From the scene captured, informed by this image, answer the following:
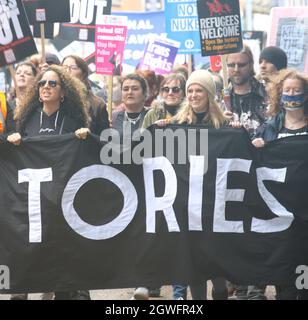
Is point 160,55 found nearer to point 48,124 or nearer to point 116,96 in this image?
point 116,96

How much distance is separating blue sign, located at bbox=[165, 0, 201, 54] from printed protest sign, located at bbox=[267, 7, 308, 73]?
0.99 metres

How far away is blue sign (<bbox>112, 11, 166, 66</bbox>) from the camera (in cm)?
1739

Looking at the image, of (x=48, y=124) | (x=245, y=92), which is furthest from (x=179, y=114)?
(x=245, y=92)

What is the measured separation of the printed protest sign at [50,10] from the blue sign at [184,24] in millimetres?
2255

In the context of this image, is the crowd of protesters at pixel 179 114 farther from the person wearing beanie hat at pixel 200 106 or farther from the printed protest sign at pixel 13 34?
the printed protest sign at pixel 13 34

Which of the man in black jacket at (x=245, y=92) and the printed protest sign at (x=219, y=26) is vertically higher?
the printed protest sign at (x=219, y=26)

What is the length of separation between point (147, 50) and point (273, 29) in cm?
181

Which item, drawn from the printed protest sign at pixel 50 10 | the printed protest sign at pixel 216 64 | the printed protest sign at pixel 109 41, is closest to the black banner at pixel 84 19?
the printed protest sign at pixel 109 41

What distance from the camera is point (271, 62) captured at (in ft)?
35.3

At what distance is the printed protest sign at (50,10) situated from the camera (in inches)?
443

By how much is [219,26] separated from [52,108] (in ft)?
9.85

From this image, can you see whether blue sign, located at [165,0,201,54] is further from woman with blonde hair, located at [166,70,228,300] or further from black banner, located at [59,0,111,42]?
woman with blonde hair, located at [166,70,228,300]
